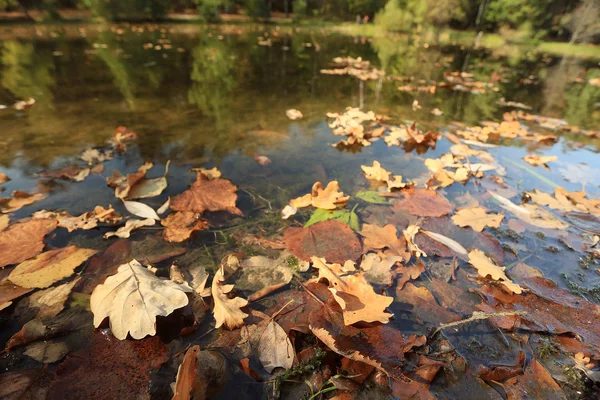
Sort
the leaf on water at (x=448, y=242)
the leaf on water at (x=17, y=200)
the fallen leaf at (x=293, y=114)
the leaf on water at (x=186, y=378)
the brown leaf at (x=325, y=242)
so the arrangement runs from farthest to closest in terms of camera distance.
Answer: the fallen leaf at (x=293, y=114), the leaf on water at (x=17, y=200), the leaf on water at (x=448, y=242), the brown leaf at (x=325, y=242), the leaf on water at (x=186, y=378)

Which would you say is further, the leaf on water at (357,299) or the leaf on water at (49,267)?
the leaf on water at (49,267)

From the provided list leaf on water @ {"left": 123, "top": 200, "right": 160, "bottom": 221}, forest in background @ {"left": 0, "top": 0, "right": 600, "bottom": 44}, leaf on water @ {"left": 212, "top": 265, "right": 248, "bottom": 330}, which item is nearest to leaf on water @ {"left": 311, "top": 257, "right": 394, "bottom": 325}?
leaf on water @ {"left": 212, "top": 265, "right": 248, "bottom": 330}

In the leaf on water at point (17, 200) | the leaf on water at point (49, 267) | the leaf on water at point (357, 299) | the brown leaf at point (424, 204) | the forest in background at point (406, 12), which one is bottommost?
the brown leaf at point (424, 204)

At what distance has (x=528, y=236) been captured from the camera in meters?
1.59

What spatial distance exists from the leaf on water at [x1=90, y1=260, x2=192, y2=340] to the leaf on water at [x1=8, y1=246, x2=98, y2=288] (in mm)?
379

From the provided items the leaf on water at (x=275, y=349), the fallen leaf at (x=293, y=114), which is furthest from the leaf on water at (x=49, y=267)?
the fallen leaf at (x=293, y=114)

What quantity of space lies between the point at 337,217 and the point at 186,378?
1.07m

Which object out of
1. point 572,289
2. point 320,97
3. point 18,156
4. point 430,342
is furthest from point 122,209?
point 320,97

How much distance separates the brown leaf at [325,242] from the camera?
4.43 ft

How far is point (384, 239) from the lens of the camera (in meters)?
1.47

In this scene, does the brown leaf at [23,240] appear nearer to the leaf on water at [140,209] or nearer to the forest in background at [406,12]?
the leaf on water at [140,209]

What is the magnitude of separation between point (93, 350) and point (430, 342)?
3.74 feet

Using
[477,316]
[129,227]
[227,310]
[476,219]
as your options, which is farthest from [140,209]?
[476,219]

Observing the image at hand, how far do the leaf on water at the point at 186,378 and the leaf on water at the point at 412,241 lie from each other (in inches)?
41.3
